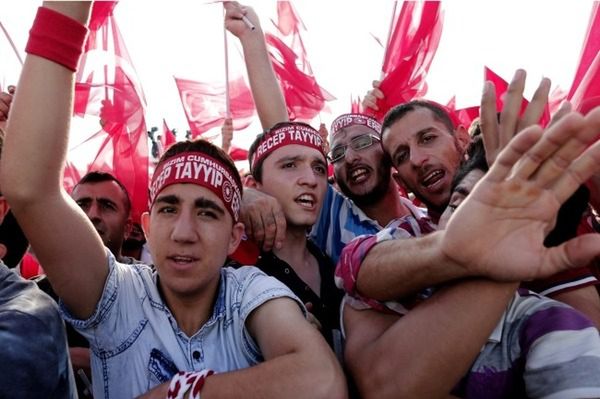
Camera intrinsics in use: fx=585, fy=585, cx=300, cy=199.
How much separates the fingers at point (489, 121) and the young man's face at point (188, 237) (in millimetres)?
1076

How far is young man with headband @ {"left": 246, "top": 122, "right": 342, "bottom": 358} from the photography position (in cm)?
265

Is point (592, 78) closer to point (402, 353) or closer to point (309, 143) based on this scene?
point (309, 143)

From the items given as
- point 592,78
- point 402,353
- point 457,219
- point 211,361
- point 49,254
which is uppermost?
point 592,78

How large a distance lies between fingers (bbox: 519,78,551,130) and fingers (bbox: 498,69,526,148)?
2 centimetres

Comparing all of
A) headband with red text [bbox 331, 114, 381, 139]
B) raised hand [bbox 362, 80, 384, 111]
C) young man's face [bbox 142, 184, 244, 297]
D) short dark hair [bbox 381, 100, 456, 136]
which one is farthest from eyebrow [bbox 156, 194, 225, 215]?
raised hand [bbox 362, 80, 384, 111]

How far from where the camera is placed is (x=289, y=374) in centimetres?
175

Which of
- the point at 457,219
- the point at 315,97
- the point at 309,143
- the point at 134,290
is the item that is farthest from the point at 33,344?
the point at 315,97

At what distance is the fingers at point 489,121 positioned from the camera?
1.59 metres

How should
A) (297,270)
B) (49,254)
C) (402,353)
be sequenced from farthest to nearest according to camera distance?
(297,270) → (49,254) → (402,353)

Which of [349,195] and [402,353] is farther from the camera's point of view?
[349,195]

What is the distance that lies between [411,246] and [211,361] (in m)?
0.83

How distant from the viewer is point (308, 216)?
10.0 ft

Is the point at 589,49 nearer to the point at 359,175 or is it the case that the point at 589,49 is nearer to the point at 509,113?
the point at 359,175

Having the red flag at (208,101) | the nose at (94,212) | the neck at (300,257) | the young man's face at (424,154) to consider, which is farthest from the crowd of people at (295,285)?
the red flag at (208,101)
